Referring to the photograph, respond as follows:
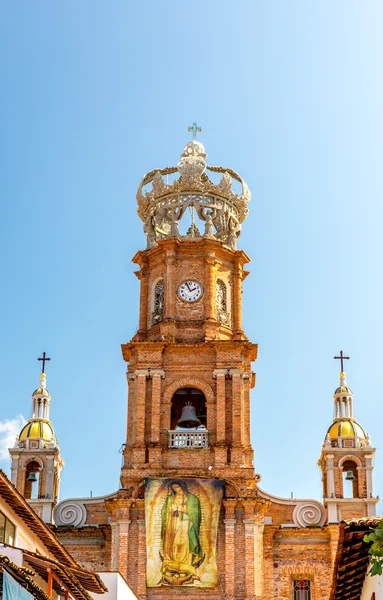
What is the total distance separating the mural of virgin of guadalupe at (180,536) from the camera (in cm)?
5634

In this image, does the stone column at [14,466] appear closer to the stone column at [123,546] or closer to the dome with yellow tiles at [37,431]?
the dome with yellow tiles at [37,431]

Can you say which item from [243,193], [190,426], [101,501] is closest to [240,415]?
[190,426]

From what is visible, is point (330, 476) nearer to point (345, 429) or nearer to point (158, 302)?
point (345, 429)

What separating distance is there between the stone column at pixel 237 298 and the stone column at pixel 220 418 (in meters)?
2.79

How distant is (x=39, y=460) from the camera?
63.2m

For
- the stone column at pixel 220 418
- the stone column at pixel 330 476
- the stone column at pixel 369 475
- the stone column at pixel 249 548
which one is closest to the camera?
the stone column at pixel 249 548

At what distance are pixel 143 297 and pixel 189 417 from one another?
6.61 meters

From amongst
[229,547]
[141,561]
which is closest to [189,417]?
[229,547]

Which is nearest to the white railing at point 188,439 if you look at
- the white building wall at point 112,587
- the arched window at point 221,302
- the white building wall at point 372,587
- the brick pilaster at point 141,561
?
the brick pilaster at point 141,561

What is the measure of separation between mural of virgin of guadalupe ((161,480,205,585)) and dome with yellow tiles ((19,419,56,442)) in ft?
29.2

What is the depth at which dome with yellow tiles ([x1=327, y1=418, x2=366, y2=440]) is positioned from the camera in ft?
206

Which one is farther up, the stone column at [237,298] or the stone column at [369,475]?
the stone column at [237,298]

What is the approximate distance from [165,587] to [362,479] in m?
10.5

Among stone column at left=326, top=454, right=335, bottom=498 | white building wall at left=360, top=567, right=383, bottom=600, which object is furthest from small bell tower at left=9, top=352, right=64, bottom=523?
white building wall at left=360, top=567, right=383, bottom=600
